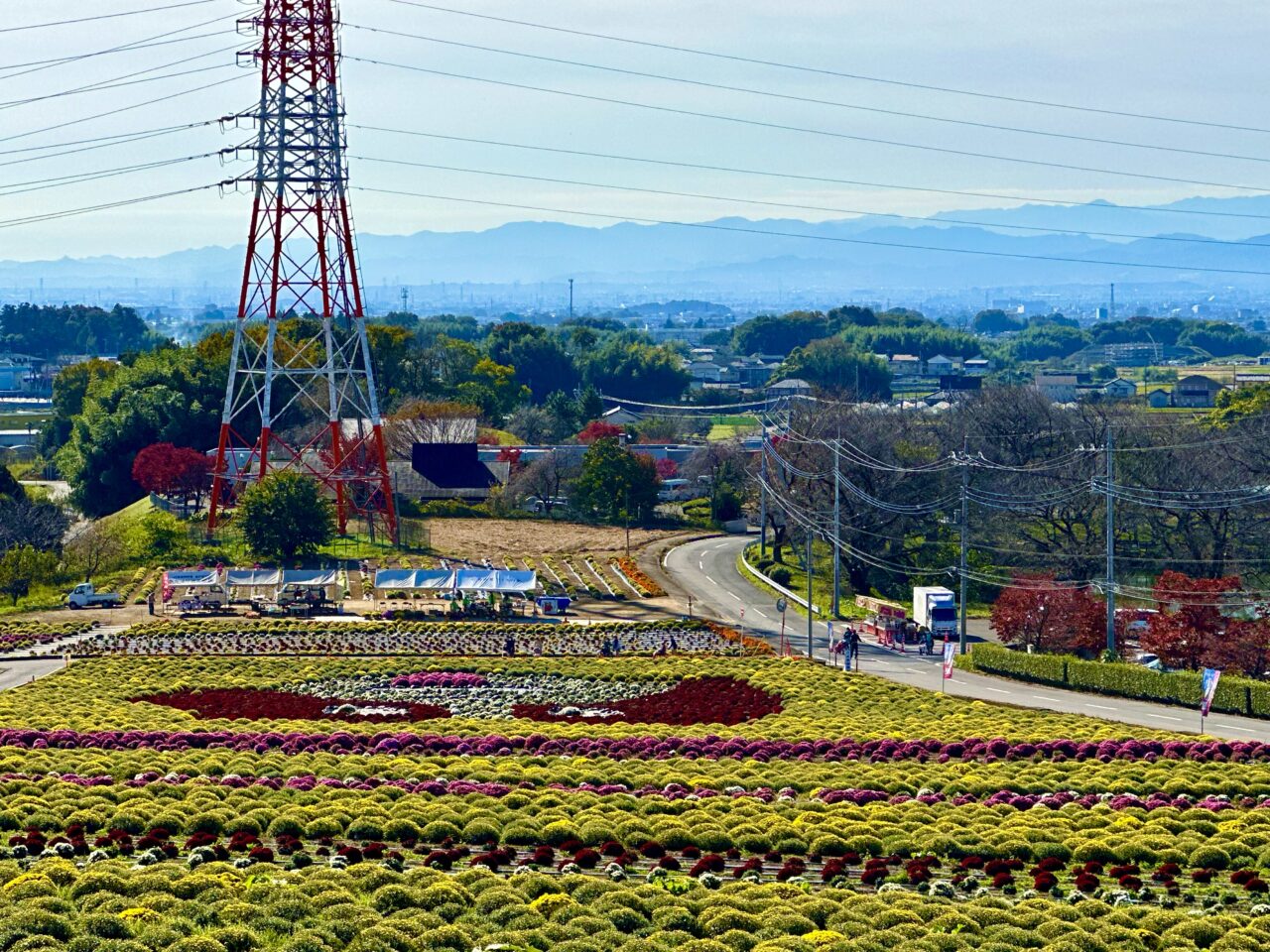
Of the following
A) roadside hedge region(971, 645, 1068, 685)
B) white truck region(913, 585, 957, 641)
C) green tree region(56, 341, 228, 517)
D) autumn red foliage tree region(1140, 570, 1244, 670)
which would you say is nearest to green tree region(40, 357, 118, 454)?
green tree region(56, 341, 228, 517)

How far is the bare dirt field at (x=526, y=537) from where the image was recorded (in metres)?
78.6

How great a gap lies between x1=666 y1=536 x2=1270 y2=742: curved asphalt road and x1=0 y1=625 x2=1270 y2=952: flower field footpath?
313 cm

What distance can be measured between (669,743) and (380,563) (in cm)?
3695

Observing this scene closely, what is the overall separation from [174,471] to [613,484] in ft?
72.9

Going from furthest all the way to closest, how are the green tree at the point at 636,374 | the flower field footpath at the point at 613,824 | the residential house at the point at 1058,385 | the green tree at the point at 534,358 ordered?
the green tree at the point at 636,374 → the green tree at the point at 534,358 → the residential house at the point at 1058,385 → the flower field footpath at the point at 613,824

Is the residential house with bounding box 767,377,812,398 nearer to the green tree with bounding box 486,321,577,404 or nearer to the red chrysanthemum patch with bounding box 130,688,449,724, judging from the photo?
the green tree with bounding box 486,321,577,404

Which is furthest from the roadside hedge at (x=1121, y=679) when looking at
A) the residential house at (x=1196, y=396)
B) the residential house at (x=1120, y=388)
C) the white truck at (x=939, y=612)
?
the residential house at (x=1120, y=388)

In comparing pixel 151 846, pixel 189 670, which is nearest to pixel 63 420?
pixel 189 670

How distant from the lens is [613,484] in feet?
290

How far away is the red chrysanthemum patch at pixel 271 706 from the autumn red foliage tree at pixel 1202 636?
2187cm

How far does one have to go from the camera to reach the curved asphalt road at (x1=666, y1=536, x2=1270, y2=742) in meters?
45.3

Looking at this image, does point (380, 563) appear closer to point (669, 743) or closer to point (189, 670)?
point (189, 670)

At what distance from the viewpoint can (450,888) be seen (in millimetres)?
22094

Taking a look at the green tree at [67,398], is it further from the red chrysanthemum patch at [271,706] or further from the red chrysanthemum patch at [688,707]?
the red chrysanthemum patch at [688,707]
